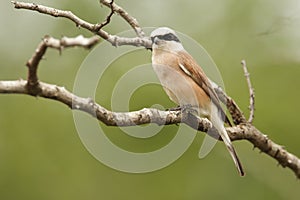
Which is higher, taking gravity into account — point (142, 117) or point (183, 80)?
point (183, 80)

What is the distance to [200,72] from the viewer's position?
3877 mm

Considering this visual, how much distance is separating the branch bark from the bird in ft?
0.24

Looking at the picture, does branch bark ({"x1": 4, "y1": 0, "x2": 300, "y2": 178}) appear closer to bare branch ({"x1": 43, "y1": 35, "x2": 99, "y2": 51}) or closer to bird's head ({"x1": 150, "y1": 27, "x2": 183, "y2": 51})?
bare branch ({"x1": 43, "y1": 35, "x2": 99, "y2": 51})

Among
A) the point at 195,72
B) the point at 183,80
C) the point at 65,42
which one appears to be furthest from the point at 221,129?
the point at 65,42

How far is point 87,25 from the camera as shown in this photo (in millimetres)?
2613

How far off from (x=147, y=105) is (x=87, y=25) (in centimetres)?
289

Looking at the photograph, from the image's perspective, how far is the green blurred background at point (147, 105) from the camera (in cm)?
559

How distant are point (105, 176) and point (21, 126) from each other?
3.46 ft

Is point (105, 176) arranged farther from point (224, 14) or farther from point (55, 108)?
point (224, 14)

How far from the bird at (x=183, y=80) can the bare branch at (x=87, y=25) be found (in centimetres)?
17

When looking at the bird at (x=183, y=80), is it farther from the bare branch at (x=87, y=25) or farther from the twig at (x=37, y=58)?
the twig at (x=37, y=58)

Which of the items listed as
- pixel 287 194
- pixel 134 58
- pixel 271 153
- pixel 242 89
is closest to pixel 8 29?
pixel 134 58

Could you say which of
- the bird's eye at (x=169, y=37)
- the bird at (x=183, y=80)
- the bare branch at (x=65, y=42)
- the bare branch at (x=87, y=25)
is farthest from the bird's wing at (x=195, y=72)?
the bare branch at (x=65, y=42)

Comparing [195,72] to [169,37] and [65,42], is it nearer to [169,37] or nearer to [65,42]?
[169,37]
